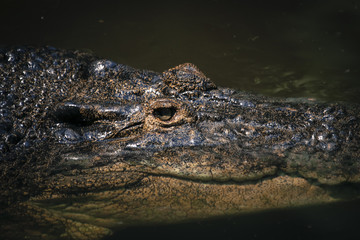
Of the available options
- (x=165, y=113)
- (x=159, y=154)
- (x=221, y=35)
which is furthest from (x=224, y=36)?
(x=159, y=154)

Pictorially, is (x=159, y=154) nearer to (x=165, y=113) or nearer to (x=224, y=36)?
(x=165, y=113)

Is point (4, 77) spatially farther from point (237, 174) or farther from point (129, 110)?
point (237, 174)

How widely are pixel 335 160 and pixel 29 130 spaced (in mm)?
2392

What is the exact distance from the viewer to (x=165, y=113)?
2.73 metres

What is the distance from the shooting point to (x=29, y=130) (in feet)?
9.23

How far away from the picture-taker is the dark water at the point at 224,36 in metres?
4.74

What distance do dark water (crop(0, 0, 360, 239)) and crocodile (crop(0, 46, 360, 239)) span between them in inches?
73.5

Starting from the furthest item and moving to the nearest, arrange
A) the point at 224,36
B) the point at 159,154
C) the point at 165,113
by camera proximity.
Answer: the point at 224,36
the point at 165,113
the point at 159,154

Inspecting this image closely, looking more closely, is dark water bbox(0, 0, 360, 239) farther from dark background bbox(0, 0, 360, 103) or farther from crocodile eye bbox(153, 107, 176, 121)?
crocodile eye bbox(153, 107, 176, 121)

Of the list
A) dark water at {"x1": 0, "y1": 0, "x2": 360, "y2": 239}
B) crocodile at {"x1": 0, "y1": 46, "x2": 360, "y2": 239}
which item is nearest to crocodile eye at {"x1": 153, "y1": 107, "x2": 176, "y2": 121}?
crocodile at {"x1": 0, "y1": 46, "x2": 360, "y2": 239}

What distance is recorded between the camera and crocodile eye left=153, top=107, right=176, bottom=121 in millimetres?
2727

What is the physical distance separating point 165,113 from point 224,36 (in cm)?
316

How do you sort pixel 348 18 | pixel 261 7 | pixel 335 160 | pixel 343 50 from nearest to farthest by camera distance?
pixel 335 160
pixel 343 50
pixel 348 18
pixel 261 7

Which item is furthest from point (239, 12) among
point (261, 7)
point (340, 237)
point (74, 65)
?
point (340, 237)
